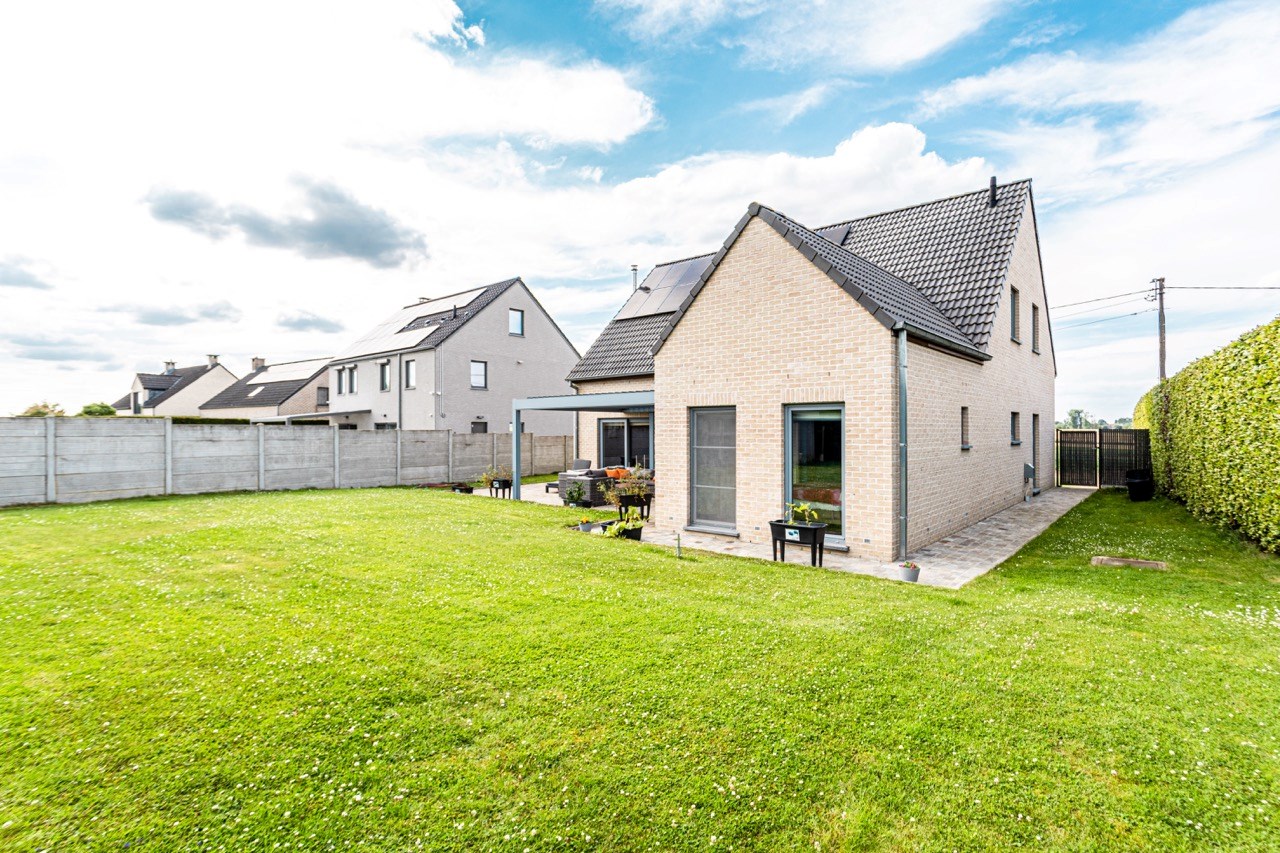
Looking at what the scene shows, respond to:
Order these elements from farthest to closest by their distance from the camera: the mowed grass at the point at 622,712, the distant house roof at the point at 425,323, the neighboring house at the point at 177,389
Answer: the neighboring house at the point at 177,389 → the distant house roof at the point at 425,323 → the mowed grass at the point at 622,712

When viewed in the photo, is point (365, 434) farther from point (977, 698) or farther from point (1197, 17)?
point (1197, 17)

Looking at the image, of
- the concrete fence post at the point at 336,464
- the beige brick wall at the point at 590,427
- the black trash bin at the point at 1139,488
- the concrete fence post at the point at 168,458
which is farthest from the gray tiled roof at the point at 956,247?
the concrete fence post at the point at 168,458

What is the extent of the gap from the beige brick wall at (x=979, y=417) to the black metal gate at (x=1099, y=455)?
9.71 feet

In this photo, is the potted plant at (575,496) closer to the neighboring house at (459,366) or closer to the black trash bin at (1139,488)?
the neighboring house at (459,366)

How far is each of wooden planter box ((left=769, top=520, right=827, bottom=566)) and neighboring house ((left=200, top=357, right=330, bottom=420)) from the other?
34.2 metres

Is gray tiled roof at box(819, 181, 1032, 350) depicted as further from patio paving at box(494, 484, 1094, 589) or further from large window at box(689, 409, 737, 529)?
large window at box(689, 409, 737, 529)

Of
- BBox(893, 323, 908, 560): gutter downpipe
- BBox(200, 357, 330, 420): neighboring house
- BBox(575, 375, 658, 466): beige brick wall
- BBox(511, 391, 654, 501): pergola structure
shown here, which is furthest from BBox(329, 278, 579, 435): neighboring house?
BBox(893, 323, 908, 560): gutter downpipe

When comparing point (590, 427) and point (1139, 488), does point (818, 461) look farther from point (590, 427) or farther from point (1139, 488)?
point (1139, 488)

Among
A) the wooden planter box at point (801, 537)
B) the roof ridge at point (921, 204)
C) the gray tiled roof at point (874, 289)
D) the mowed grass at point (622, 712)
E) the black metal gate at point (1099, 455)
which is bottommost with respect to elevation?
the mowed grass at point (622, 712)

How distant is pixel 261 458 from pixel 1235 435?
71.6 feet

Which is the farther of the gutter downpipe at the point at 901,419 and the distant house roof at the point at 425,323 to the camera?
the distant house roof at the point at 425,323

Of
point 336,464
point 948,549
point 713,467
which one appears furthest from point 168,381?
point 948,549

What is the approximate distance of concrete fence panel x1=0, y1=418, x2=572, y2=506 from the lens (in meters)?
12.7

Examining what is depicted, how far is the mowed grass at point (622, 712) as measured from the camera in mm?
2621
